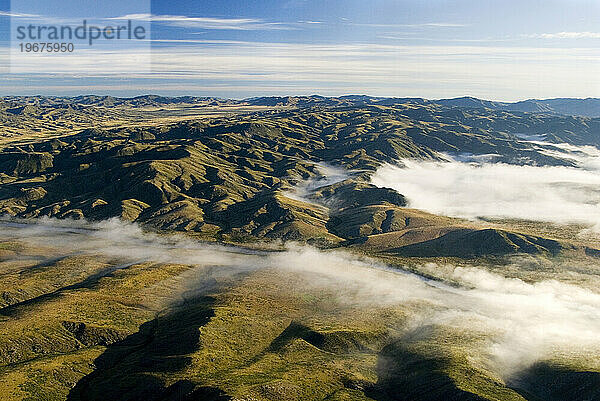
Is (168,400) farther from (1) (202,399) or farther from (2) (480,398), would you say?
(2) (480,398)

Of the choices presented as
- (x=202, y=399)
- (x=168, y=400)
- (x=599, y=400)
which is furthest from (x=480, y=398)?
(x=168, y=400)

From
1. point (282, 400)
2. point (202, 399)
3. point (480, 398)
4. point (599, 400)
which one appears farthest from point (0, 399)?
point (599, 400)

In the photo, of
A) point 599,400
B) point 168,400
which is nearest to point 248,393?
point 168,400

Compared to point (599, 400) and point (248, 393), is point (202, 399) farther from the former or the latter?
point (599, 400)

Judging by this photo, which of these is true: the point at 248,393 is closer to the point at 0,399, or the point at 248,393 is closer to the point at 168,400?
the point at 168,400

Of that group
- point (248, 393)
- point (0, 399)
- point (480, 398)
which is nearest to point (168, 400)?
point (248, 393)

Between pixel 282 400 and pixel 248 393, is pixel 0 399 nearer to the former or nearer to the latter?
pixel 248 393

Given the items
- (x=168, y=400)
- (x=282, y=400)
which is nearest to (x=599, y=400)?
(x=282, y=400)
